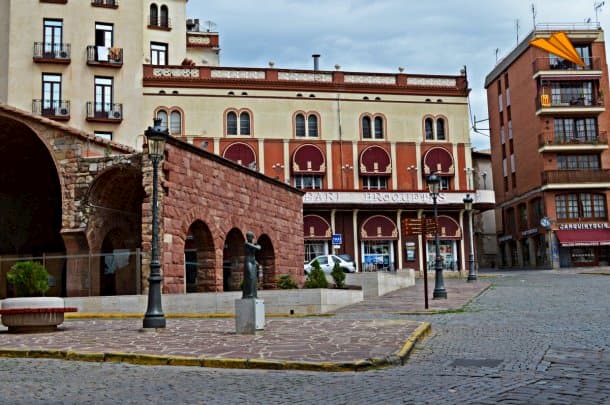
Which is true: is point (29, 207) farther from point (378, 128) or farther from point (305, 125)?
point (378, 128)

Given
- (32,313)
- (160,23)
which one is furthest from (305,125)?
(32,313)

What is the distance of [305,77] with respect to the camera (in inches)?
1790

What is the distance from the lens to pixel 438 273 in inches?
905

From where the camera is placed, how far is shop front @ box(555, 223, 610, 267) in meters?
48.5

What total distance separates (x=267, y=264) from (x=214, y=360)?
1743 cm

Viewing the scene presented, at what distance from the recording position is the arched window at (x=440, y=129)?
46.5 metres

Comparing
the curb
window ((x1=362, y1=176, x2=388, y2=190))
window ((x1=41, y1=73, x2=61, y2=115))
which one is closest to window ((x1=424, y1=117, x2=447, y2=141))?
window ((x1=362, y1=176, x2=388, y2=190))

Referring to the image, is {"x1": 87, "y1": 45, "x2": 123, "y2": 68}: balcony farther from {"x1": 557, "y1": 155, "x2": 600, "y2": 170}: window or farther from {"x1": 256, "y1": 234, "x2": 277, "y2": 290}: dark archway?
{"x1": 557, "y1": 155, "x2": 600, "y2": 170}: window

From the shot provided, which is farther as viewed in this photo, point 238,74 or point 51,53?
point 238,74

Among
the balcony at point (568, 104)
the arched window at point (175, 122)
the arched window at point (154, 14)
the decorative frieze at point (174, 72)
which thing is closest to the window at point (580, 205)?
the balcony at point (568, 104)

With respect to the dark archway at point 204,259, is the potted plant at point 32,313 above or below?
below

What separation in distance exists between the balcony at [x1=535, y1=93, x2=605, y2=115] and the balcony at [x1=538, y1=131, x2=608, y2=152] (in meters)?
1.66

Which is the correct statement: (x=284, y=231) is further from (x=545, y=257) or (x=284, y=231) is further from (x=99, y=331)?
(x=545, y=257)

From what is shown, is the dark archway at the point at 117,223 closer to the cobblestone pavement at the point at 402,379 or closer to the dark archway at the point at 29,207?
the dark archway at the point at 29,207
